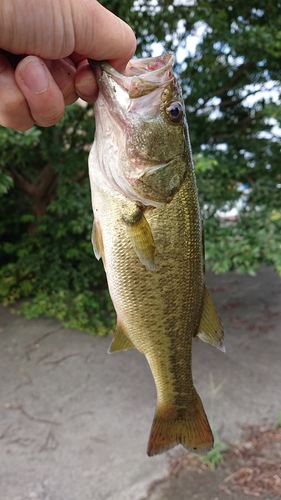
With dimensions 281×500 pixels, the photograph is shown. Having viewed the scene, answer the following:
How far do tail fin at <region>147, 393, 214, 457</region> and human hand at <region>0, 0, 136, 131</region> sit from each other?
143 cm

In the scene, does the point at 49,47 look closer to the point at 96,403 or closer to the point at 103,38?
the point at 103,38

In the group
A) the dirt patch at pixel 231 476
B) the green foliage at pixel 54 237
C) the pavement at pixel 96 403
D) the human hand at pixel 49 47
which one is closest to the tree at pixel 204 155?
the green foliage at pixel 54 237

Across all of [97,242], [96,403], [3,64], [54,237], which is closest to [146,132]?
[97,242]

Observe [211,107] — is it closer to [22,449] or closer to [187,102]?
[187,102]

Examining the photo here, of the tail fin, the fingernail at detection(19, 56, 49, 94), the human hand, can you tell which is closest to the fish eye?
the human hand

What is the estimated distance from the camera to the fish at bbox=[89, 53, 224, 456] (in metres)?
1.50

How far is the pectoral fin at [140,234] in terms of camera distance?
4.99ft

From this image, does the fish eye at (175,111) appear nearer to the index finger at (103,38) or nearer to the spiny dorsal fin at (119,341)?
the index finger at (103,38)

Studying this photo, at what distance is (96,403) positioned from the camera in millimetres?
4559

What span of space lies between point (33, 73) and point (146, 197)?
0.62 m

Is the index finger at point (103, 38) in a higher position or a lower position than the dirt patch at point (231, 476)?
higher

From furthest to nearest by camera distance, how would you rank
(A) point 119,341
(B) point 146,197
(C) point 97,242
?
(A) point 119,341
(C) point 97,242
(B) point 146,197

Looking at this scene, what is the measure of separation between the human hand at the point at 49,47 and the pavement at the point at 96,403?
3.16 meters

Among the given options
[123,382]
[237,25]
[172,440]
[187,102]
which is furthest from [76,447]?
[237,25]
